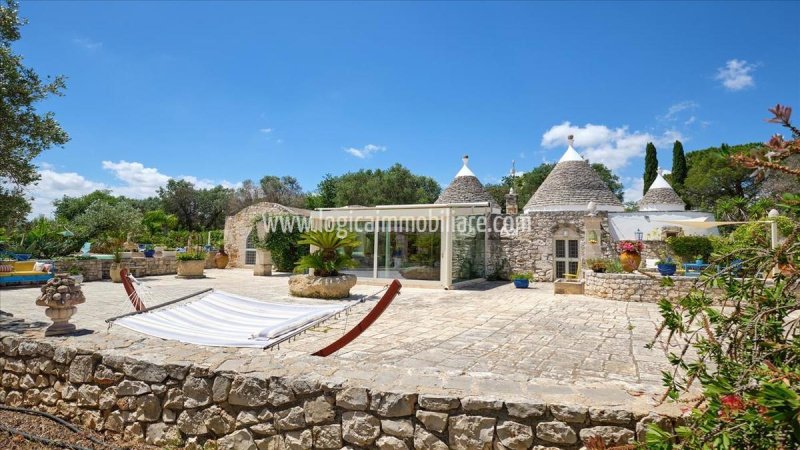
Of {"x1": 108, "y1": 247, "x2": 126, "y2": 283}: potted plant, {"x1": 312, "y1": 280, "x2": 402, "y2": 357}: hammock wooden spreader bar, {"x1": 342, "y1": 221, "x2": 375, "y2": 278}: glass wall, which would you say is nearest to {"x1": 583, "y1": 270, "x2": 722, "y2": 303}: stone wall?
{"x1": 342, "y1": 221, "x2": 375, "y2": 278}: glass wall

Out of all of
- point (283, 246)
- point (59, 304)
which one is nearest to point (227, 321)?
point (59, 304)

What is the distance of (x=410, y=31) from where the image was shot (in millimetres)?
9047

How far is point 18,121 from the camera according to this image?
20.7 feet

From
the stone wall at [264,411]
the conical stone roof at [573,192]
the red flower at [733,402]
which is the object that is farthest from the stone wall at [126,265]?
the red flower at [733,402]

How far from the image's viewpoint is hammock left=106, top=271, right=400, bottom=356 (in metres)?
4.08

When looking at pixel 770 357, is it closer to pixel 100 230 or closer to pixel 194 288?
pixel 194 288

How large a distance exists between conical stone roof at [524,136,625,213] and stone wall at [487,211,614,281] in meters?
0.96

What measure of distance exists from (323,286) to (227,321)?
500 centimetres

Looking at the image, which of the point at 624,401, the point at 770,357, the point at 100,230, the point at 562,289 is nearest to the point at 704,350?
the point at 770,357

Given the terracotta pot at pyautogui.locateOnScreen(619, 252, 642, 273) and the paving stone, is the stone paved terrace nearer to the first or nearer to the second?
the paving stone

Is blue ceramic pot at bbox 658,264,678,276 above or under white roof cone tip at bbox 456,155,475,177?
under

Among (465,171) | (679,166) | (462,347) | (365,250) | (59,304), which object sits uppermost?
(679,166)

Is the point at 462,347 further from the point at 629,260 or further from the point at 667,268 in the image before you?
the point at 667,268

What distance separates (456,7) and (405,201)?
79.3ft
